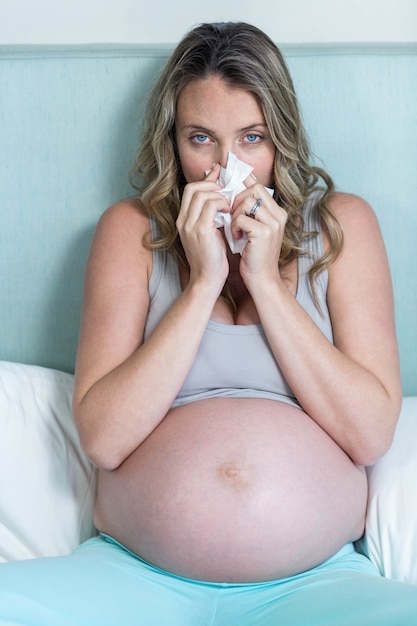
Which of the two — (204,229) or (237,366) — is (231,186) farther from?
(237,366)

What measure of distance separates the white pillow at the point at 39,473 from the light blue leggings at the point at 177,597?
0.62ft

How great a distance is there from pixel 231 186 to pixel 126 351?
0.36 meters

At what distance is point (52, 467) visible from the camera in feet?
5.43

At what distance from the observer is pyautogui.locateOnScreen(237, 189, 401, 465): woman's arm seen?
4.82 feet

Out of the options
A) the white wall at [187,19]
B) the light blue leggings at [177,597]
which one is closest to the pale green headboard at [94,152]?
the white wall at [187,19]

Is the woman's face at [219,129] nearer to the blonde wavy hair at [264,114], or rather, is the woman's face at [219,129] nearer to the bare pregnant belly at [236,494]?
the blonde wavy hair at [264,114]

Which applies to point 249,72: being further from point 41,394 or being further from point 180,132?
point 41,394

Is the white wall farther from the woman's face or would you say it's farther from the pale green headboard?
the woman's face

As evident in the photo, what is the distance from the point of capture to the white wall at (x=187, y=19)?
6.49ft

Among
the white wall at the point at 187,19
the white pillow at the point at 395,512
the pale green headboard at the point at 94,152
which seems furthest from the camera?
the white wall at the point at 187,19

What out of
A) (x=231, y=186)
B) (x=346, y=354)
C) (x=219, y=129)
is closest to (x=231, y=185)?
(x=231, y=186)

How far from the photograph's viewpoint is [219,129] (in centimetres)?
153

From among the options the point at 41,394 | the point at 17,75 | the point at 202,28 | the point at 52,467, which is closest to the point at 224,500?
→ the point at 52,467

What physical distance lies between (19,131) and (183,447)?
0.90 meters
